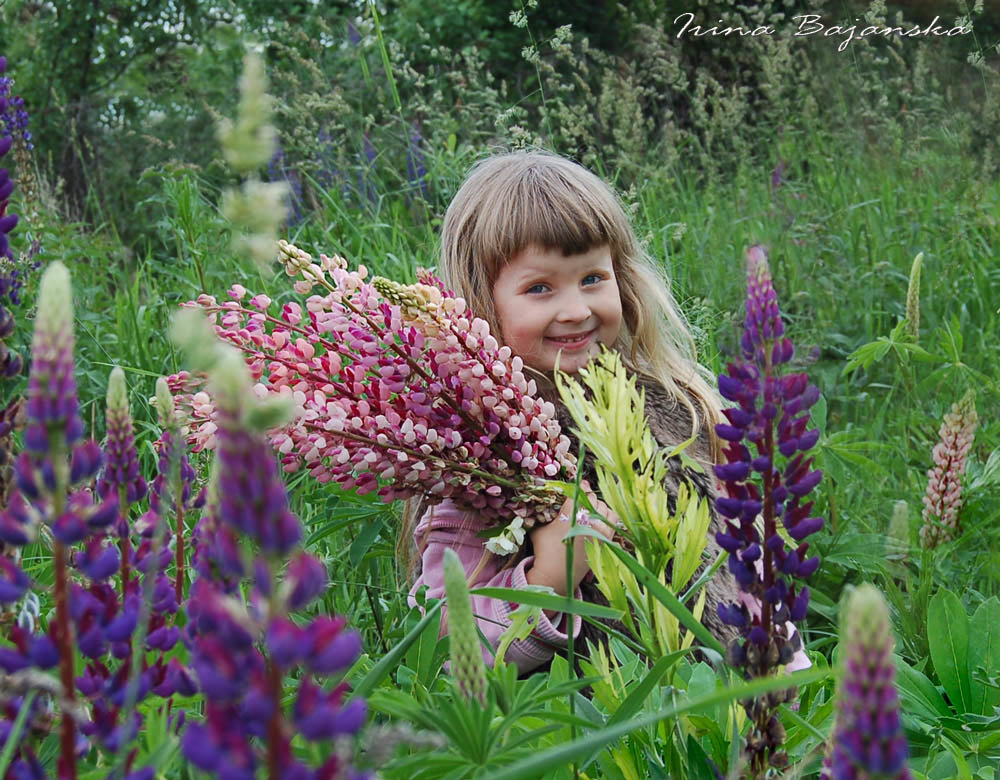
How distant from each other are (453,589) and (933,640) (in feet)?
3.88

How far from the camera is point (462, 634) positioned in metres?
0.89

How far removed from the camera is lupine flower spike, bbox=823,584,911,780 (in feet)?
1.95

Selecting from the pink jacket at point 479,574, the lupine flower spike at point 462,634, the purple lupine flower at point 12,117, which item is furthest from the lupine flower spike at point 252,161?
the purple lupine flower at point 12,117

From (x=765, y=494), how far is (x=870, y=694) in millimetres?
487

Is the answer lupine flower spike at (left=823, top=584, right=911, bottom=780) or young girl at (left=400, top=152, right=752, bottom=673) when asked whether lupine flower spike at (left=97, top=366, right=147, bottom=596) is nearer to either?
lupine flower spike at (left=823, top=584, right=911, bottom=780)

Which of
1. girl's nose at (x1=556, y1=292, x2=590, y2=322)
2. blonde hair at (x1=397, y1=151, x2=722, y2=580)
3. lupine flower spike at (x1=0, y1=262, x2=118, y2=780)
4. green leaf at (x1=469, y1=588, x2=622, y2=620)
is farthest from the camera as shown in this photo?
blonde hair at (x1=397, y1=151, x2=722, y2=580)

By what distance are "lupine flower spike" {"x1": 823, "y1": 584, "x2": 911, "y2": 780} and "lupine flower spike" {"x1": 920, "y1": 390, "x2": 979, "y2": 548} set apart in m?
2.28

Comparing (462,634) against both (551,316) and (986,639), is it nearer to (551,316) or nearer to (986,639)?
(986,639)

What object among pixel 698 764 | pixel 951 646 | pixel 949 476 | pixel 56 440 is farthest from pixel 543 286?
pixel 56 440

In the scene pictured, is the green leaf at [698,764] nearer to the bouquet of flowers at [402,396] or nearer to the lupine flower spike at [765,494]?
the lupine flower spike at [765,494]

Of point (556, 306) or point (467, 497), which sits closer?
point (467, 497)

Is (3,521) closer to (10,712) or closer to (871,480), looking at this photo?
(10,712)

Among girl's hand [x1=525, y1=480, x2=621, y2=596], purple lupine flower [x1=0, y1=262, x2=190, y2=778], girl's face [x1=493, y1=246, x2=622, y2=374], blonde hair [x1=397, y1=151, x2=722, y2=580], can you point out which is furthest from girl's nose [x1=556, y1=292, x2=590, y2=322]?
purple lupine flower [x1=0, y1=262, x2=190, y2=778]

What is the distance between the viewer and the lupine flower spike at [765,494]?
3.48 ft
